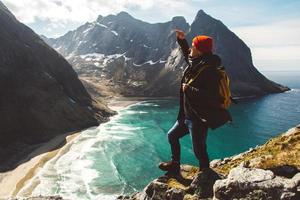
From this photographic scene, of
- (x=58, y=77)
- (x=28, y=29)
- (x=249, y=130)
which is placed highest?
(x=28, y=29)

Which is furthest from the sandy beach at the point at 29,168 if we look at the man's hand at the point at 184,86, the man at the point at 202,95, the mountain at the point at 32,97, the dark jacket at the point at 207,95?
the dark jacket at the point at 207,95

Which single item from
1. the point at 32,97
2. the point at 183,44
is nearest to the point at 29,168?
the point at 32,97

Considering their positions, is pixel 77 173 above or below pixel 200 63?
below

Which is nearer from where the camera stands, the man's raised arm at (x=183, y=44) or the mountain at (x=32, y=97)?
the man's raised arm at (x=183, y=44)

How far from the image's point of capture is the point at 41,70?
11362 centimetres

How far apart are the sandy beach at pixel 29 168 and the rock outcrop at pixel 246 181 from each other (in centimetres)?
4710

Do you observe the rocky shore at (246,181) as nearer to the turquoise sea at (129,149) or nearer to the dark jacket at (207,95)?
the dark jacket at (207,95)

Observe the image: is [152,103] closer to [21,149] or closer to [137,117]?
[137,117]

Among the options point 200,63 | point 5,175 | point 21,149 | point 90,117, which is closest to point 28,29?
point 90,117

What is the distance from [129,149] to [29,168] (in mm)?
23934

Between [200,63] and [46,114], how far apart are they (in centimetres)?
9468

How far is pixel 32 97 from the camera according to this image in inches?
3925

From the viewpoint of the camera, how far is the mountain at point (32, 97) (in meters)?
85.2

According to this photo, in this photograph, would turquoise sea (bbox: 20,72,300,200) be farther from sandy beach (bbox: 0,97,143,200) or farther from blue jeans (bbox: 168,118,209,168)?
blue jeans (bbox: 168,118,209,168)
